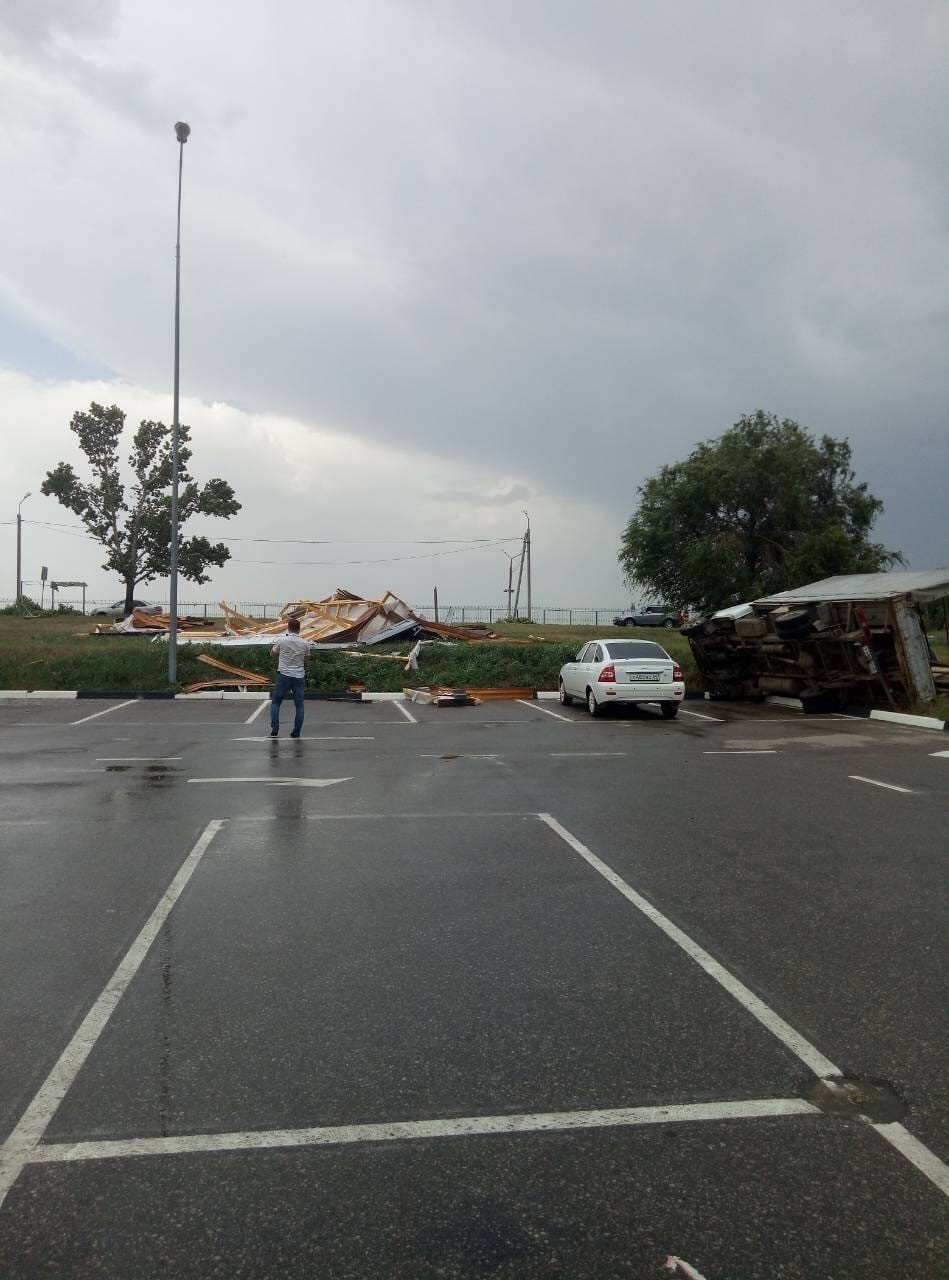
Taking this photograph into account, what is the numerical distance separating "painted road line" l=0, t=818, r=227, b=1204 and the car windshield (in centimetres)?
1374

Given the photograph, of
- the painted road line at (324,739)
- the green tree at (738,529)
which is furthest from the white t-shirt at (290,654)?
the green tree at (738,529)

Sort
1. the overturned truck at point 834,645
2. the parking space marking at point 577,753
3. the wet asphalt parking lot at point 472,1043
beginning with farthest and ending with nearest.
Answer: the overturned truck at point 834,645 < the parking space marking at point 577,753 < the wet asphalt parking lot at point 472,1043

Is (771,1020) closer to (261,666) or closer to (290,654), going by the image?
(290,654)

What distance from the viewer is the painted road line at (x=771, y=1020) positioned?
289cm

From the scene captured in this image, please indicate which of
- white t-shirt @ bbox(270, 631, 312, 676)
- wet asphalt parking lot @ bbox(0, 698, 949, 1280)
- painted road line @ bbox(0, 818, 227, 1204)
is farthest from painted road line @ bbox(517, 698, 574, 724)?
painted road line @ bbox(0, 818, 227, 1204)

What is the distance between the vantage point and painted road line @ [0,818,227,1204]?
2914mm

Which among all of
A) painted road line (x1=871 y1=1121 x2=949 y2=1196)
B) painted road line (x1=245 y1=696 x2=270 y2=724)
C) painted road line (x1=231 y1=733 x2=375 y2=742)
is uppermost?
painted road line (x1=245 y1=696 x2=270 y2=724)

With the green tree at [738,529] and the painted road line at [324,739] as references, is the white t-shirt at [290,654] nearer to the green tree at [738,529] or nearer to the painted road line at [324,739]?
the painted road line at [324,739]

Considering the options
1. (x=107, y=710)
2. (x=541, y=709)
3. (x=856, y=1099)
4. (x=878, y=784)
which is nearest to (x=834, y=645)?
(x=541, y=709)

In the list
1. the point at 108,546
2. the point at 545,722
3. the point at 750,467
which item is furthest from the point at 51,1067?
the point at 108,546

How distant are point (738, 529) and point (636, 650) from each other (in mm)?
23674

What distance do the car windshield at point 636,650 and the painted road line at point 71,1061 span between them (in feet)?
45.1

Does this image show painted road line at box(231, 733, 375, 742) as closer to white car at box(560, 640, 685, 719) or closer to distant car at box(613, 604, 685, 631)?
white car at box(560, 640, 685, 719)

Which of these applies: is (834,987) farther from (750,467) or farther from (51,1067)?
(750,467)
